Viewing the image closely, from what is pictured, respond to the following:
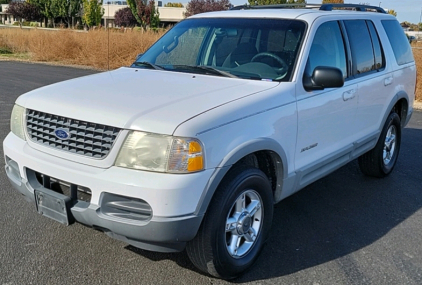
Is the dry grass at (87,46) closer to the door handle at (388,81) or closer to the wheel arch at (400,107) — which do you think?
the wheel arch at (400,107)

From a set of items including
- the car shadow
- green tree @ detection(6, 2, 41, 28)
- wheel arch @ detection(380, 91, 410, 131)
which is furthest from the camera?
green tree @ detection(6, 2, 41, 28)

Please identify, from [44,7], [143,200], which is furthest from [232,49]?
[44,7]

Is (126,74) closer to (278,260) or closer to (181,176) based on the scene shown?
(181,176)

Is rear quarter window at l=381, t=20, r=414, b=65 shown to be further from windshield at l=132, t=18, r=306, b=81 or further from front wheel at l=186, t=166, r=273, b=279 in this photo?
front wheel at l=186, t=166, r=273, b=279

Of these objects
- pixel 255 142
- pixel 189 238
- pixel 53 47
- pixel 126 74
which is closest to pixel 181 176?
pixel 189 238

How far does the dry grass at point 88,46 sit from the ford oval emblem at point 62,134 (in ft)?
50.3

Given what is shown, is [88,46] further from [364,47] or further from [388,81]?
[364,47]

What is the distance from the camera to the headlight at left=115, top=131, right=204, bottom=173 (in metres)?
2.80

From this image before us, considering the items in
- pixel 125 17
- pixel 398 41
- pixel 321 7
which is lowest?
pixel 125 17

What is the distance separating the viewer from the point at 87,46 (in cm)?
2012

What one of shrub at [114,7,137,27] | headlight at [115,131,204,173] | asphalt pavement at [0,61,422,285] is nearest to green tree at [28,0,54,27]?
shrub at [114,7,137,27]

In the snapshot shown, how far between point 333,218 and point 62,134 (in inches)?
106

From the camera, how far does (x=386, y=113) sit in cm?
538

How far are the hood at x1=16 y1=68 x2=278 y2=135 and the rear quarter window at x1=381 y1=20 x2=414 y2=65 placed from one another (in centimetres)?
266
